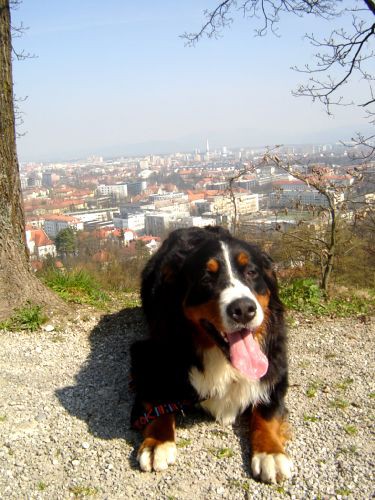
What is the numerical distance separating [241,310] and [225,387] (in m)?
0.78

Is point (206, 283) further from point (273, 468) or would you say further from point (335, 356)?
point (335, 356)

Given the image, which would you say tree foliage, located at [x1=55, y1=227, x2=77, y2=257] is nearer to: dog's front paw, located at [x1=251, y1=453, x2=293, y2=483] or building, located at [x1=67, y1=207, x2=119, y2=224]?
building, located at [x1=67, y1=207, x2=119, y2=224]

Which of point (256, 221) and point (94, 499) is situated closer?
point (94, 499)

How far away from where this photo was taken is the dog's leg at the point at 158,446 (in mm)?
2898

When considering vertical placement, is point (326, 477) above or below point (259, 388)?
below

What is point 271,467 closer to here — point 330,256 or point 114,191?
point 330,256

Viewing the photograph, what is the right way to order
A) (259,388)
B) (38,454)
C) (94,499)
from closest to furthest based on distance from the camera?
(94,499)
(38,454)
(259,388)

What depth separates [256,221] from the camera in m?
7.30

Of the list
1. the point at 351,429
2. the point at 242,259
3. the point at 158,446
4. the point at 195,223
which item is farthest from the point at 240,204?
the point at 158,446

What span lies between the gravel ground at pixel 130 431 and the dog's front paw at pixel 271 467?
0.05 m

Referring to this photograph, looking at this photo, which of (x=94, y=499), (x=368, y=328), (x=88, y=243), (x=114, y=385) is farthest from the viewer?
(x=88, y=243)

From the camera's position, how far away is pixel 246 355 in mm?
3080

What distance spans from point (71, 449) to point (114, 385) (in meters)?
1.02

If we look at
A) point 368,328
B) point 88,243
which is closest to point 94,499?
point 368,328
